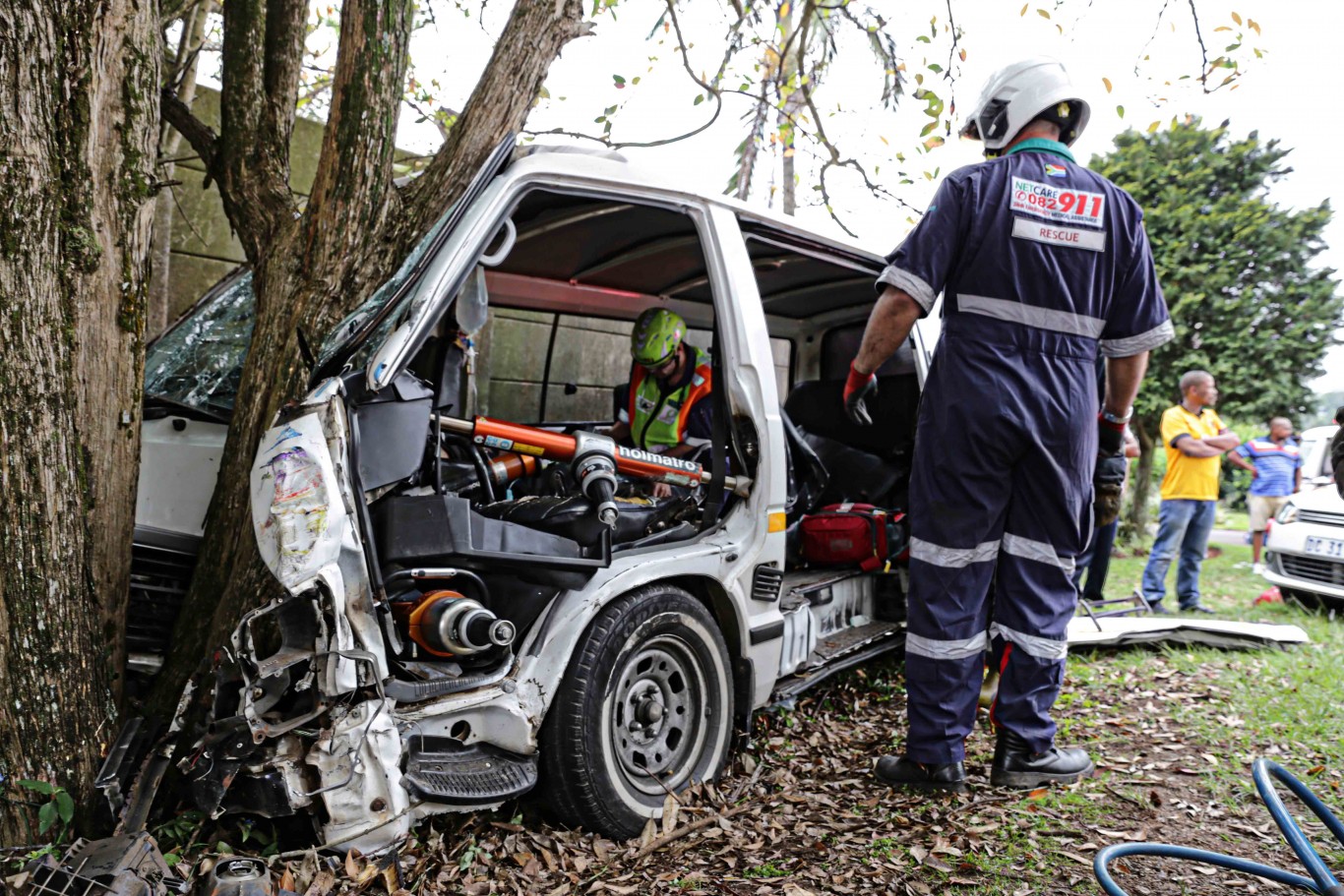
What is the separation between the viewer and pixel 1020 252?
296cm

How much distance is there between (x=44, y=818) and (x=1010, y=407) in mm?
2869

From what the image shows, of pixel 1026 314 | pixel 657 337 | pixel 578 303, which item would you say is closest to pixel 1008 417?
pixel 1026 314

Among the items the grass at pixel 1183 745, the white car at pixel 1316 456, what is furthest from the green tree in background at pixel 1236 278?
the grass at pixel 1183 745

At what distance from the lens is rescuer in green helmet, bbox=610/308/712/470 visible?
13.9 feet

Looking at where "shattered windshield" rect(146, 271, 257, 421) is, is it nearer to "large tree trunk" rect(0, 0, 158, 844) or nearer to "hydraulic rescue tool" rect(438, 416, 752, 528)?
"large tree trunk" rect(0, 0, 158, 844)

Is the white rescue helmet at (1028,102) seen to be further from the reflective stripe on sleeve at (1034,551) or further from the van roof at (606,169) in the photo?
the reflective stripe on sleeve at (1034,551)

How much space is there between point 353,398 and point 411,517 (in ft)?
1.10

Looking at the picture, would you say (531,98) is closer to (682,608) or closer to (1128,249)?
(682,608)

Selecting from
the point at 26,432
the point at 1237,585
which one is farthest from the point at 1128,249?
the point at 1237,585

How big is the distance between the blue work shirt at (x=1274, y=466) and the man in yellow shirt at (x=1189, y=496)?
2688mm

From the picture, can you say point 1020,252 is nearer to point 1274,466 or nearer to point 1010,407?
point 1010,407

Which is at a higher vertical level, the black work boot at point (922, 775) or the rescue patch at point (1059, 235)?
the rescue patch at point (1059, 235)

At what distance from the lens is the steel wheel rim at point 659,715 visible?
281 cm

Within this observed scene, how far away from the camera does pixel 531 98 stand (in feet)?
11.1
